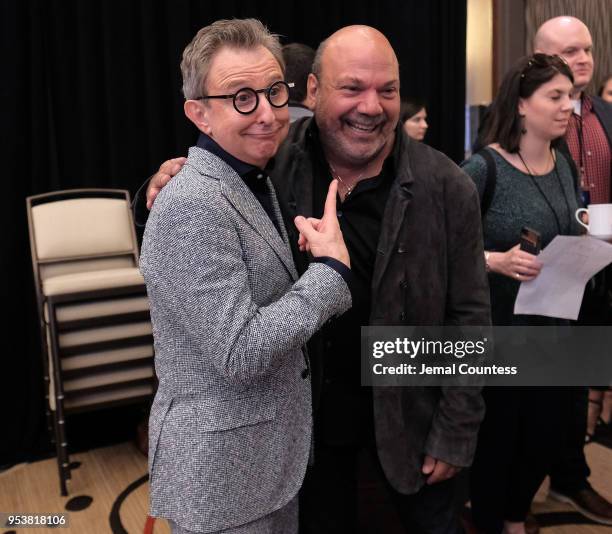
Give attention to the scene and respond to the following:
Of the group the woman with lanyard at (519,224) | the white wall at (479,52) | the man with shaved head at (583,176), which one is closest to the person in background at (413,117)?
the white wall at (479,52)

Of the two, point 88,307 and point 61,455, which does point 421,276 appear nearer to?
point 88,307

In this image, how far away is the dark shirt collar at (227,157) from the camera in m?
1.14

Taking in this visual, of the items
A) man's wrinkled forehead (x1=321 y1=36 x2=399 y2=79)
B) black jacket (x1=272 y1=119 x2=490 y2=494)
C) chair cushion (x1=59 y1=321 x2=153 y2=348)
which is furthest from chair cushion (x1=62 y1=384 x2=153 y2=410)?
man's wrinkled forehead (x1=321 y1=36 x2=399 y2=79)

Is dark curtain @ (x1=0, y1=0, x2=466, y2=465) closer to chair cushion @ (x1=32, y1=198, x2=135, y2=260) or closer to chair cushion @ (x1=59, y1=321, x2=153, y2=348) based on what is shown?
chair cushion @ (x1=32, y1=198, x2=135, y2=260)

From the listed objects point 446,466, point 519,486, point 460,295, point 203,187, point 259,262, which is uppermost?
point 203,187

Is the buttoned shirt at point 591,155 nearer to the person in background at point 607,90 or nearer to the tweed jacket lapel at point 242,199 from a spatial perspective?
the person in background at point 607,90

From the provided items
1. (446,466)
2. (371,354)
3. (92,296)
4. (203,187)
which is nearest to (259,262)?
(203,187)

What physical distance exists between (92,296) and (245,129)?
186 cm

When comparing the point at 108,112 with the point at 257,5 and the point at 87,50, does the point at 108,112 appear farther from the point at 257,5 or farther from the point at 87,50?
the point at 257,5

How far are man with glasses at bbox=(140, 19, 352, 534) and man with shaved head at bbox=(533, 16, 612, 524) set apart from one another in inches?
62.6

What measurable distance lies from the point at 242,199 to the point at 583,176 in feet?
6.04

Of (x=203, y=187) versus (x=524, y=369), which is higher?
(x=203, y=187)

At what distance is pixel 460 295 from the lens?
4.90 feet

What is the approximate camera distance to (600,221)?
6.51 ft
